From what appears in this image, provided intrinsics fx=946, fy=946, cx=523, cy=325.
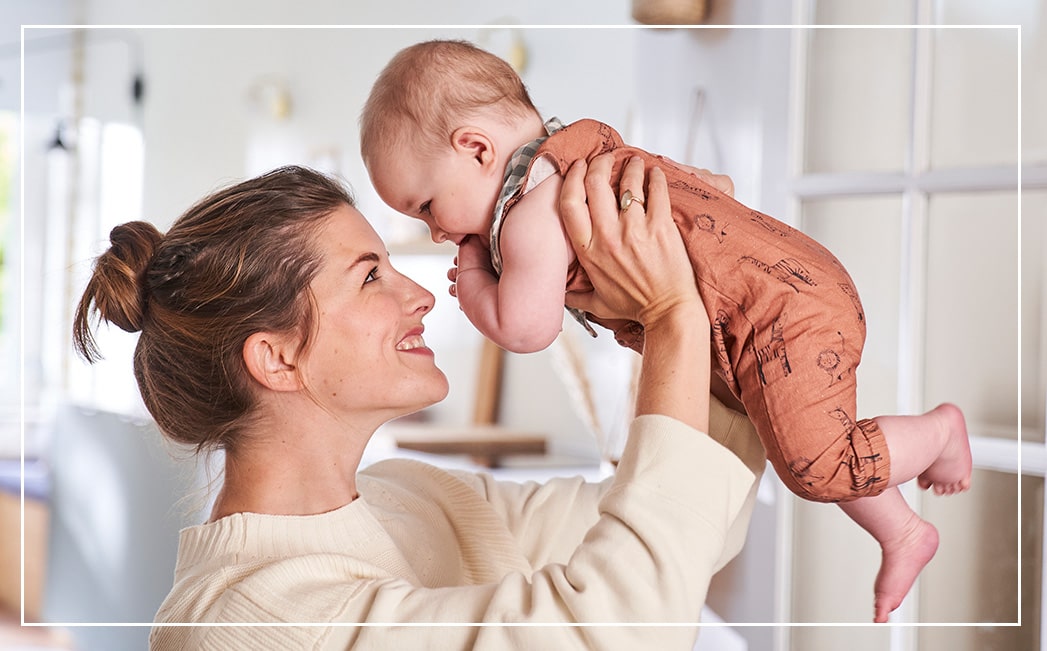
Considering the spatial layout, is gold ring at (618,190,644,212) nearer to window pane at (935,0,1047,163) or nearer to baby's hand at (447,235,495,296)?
baby's hand at (447,235,495,296)

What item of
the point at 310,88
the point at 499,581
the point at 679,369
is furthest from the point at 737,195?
the point at 310,88

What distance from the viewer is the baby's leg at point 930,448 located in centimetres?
97

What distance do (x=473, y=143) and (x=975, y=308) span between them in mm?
768

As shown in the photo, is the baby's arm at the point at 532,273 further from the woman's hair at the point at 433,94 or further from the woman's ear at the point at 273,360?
the woman's ear at the point at 273,360

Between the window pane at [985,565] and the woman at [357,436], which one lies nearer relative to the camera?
the woman at [357,436]

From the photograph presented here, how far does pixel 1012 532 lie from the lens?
1.30m

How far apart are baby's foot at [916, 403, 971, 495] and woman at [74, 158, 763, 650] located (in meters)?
0.19

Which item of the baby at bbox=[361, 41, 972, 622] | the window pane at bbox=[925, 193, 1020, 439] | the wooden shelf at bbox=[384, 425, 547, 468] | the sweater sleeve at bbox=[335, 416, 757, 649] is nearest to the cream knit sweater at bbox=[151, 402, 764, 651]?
the sweater sleeve at bbox=[335, 416, 757, 649]

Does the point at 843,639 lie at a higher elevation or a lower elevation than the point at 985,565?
lower

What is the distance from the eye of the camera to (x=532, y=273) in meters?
0.94

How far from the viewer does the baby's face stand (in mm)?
1018

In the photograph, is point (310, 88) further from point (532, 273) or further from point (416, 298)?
point (532, 273)

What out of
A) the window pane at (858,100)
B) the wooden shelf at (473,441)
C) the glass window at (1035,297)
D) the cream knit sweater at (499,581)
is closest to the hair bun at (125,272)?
the cream knit sweater at (499,581)

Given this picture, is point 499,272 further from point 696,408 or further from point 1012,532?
point 1012,532
